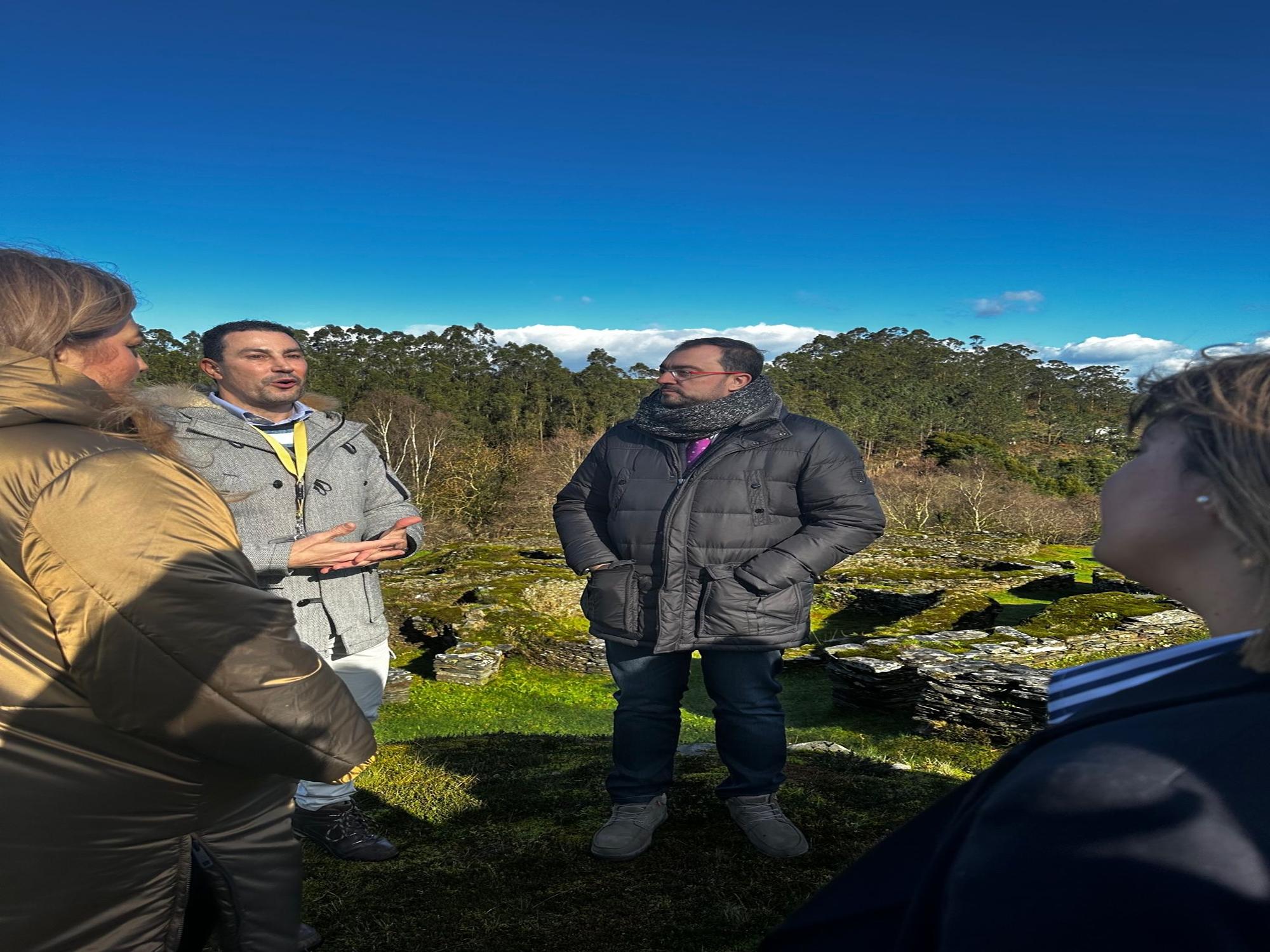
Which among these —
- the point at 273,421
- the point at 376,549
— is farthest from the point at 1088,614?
the point at 273,421

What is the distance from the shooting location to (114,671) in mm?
1239

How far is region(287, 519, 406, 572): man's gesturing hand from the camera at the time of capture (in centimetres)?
262

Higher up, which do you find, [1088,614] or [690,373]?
[690,373]

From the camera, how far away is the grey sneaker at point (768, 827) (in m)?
2.95

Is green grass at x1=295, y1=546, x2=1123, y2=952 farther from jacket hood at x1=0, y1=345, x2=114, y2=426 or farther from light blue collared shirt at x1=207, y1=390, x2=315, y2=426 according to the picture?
jacket hood at x1=0, y1=345, x2=114, y2=426

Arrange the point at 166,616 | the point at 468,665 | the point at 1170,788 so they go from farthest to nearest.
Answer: the point at 468,665
the point at 166,616
the point at 1170,788

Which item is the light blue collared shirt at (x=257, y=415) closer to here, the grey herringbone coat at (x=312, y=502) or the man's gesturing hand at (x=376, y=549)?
the grey herringbone coat at (x=312, y=502)

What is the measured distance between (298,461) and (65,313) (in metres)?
1.52

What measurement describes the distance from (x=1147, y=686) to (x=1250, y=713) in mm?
111

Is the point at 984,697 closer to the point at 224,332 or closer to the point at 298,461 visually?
the point at 298,461

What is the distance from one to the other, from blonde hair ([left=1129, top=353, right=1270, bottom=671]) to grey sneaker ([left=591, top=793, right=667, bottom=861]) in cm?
249

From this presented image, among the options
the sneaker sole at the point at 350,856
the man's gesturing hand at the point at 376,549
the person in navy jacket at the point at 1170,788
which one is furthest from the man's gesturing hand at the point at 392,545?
the person in navy jacket at the point at 1170,788

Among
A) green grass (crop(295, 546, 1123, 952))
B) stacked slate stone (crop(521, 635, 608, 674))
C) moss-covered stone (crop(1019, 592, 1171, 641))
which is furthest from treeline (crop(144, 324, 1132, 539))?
green grass (crop(295, 546, 1123, 952))

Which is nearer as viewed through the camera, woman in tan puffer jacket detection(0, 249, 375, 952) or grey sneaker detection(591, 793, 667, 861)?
woman in tan puffer jacket detection(0, 249, 375, 952)
